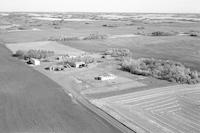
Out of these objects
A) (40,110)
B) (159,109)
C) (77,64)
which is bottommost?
(40,110)

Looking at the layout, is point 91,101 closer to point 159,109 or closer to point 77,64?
point 159,109

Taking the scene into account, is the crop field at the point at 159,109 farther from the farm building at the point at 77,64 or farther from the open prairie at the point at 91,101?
the farm building at the point at 77,64

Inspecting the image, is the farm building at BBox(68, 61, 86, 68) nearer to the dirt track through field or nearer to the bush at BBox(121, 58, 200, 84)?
the bush at BBox(121, 58, 200, 84)

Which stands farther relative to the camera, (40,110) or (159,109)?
(159,109)

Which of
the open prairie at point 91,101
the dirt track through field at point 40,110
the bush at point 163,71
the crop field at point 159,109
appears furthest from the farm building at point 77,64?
the crop field at point 159,109

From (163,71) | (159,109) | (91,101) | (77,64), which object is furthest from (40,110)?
(163,71)

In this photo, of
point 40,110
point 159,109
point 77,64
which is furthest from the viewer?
point 77,64

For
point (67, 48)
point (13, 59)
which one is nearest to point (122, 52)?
point (67, 48)
